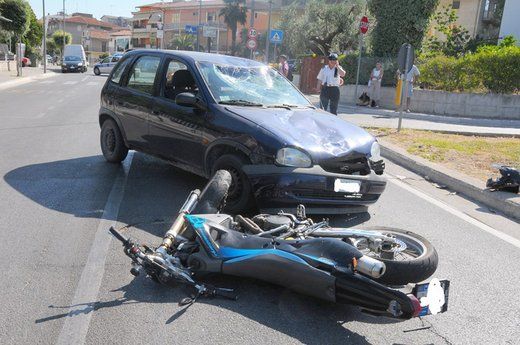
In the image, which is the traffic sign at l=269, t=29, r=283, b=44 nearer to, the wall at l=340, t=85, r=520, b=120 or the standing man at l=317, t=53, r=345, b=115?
the wall at l=340, t=85, r=520, b=120

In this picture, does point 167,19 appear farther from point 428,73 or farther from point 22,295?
point 22,295

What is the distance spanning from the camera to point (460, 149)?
10.9 metres

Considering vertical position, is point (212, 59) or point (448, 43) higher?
point (448, 43)

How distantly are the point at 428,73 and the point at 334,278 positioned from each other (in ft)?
56.9

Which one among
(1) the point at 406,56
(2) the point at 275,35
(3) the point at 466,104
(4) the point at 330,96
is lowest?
(3) the point at 466,104

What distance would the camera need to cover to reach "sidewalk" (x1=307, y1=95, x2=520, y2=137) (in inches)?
560

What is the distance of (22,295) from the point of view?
3.75m

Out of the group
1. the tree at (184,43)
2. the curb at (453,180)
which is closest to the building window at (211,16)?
the tree at (184,43)

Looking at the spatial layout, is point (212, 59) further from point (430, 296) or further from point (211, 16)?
point (211, 16)

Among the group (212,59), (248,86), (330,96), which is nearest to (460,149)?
(330,96)

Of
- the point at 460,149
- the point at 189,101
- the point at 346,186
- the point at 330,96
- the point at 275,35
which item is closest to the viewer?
the point at 346,186

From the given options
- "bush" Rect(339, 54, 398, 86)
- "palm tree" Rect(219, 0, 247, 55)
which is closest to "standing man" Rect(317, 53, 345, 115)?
"bush" Rect(339, 54, 398, 86)

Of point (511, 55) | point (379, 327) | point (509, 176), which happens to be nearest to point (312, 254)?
point (379, 327)

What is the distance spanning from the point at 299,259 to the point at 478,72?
54.3ft
